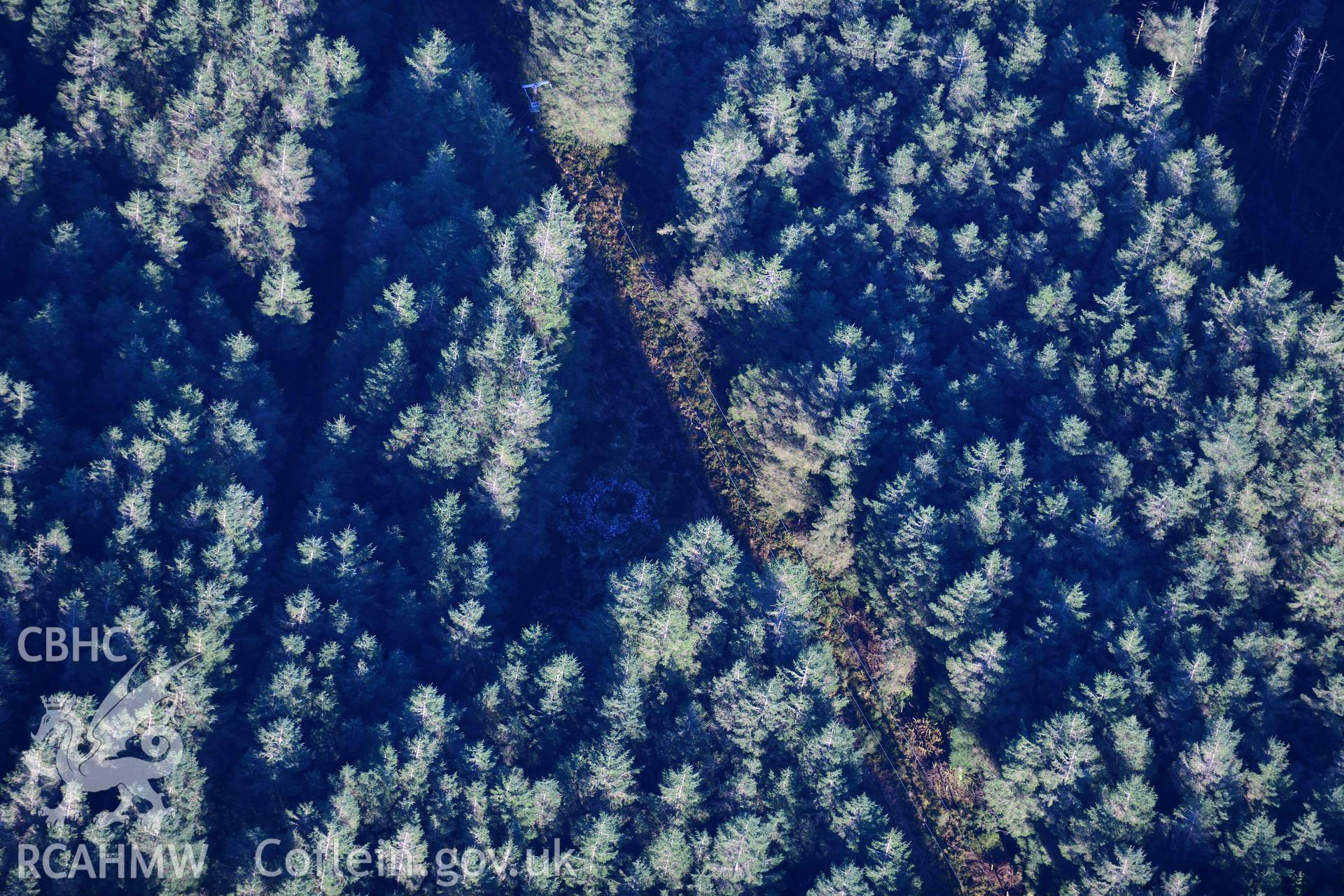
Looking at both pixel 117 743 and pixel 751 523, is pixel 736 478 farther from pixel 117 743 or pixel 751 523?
pixel 117 743

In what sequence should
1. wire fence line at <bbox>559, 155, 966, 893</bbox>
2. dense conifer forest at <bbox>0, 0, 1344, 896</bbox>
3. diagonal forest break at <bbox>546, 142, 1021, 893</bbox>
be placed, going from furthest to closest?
1. wire fence line at <bbox>559, 155, 966, 893</bbox>
2. diagonal forest break at <bbox>546, 142, 1021, 893</bbox>
3. dense conifer forest at <bbox>0, 0, 1344, 896</bbox>

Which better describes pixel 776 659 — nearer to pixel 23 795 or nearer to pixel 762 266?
pixel 762 266

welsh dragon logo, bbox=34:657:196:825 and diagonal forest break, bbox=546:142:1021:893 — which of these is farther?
diagonal forest break, bbox=546:142:1021:893

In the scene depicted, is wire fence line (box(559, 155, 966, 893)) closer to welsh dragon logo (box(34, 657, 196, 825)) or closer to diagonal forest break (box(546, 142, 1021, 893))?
diagonal forest break (box(546, 142, 1021, 893))

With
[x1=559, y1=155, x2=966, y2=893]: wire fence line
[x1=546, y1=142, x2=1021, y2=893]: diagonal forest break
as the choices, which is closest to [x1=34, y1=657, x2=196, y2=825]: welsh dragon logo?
[x1=546, y1=142, x2=1021, y2=893]: diagonal forest break

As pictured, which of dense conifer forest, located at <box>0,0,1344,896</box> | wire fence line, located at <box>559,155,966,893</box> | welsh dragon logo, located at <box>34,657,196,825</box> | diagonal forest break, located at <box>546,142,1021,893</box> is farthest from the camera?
wire fence line, located at <box>559,155,966,893</box>
